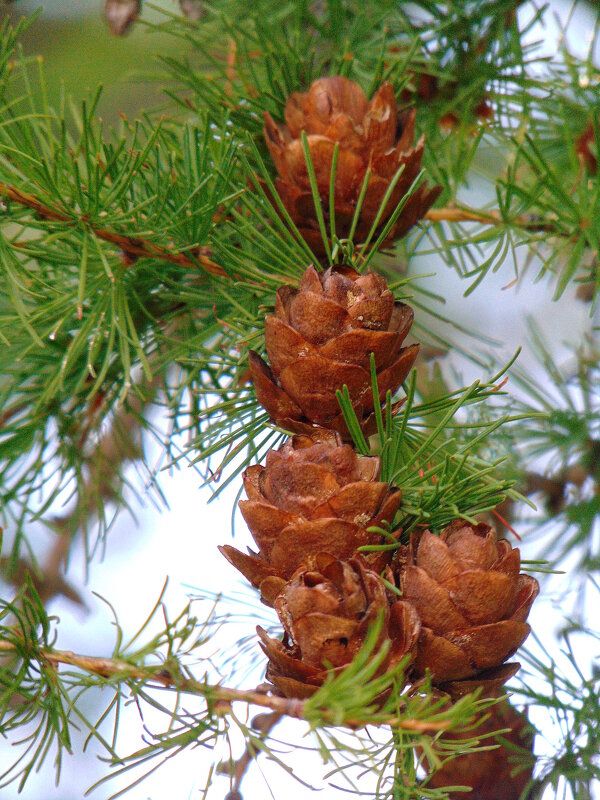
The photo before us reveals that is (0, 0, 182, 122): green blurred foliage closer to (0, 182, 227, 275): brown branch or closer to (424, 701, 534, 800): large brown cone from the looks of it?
(0, 182, 227, 275): brown branch

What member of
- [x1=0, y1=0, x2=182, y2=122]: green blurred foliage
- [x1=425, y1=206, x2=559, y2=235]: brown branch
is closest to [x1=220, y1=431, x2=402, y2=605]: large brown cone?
[x1=425, y1=206, x2=559, y2=235]: brown branch

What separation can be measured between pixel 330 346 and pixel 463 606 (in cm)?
15

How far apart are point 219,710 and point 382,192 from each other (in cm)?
33

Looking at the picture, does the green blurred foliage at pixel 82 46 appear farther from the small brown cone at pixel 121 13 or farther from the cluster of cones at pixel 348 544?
the cluster of cones at pixel 348 544

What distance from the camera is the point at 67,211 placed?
495 mm

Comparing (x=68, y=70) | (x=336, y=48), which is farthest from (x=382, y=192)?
(x=68, y=70)

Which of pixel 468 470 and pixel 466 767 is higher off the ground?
pixel 468 470

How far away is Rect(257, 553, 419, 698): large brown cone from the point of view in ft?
1.28

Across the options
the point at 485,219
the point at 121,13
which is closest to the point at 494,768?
the point at 485,219

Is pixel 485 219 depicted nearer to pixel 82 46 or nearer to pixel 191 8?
pixel 191 8

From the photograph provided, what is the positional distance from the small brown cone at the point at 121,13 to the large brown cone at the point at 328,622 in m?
0.61

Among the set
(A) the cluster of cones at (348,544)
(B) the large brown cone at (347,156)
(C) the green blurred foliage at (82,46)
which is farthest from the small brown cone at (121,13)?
(C) the green blurred foliage at (82,46)

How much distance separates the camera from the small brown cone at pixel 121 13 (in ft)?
2.66

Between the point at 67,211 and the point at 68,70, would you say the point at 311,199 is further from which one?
the point at 68,70
